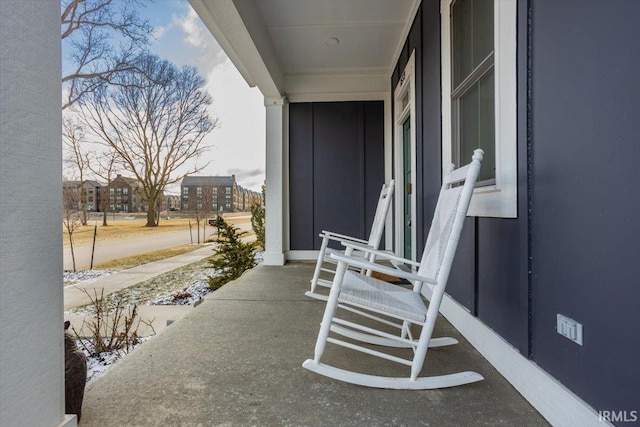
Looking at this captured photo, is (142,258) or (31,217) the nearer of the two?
(31,217)

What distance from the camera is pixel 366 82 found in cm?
520

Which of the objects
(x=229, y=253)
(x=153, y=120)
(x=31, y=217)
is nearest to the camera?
(x=31, y=217)

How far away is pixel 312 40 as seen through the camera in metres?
4.18

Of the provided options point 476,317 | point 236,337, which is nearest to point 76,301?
point 236,337

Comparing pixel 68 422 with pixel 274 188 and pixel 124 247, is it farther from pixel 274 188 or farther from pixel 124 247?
pixel 124 247

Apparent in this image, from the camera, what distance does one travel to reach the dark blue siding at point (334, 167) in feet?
17.4

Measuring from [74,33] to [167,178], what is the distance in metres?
2.21

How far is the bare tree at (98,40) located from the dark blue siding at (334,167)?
2.28 meters

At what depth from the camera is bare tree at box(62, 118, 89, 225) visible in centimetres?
401

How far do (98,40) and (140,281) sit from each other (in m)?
3.28

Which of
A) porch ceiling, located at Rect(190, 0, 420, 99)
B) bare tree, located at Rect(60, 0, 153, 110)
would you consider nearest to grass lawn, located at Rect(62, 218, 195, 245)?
bare tree, located at Rect(60, 0, 153, 110)

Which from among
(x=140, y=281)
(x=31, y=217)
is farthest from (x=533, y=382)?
(x=140, y=281)
